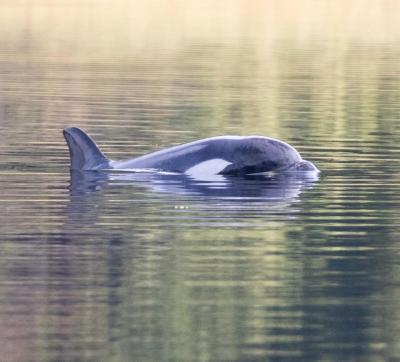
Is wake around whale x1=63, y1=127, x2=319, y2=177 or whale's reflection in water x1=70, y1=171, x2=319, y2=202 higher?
wake around whale x1=63, y1=127, x2=319, y2=177

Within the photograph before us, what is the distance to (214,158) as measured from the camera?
92.3ft

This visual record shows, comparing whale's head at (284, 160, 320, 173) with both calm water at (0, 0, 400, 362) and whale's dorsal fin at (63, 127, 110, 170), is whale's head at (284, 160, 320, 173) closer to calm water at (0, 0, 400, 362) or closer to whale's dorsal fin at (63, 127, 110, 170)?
calm water at (0, 0, 400, 362)

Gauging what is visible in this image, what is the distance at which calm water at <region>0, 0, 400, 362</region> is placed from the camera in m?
15.7

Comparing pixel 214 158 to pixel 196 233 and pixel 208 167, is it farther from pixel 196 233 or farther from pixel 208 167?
pixel 196 233

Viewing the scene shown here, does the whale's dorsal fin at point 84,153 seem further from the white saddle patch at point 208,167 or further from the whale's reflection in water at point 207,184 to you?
the white saddle patch at point 208,167

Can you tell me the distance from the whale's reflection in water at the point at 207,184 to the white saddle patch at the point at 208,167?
159mm

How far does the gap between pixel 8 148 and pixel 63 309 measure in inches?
597

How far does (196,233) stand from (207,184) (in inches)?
213

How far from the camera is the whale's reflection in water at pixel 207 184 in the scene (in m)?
25.4

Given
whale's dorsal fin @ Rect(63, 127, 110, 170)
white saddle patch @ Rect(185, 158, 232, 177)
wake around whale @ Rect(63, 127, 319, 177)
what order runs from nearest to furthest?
white saddle patch @ Rect(185, 158, 232, 177)
wake around whale @ Rect(63, 127, 319, 177)
whale's dorsal fin @ Rect(63, 127, 110, 170)

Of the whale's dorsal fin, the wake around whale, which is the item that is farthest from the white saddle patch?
the whale's dorsal fin

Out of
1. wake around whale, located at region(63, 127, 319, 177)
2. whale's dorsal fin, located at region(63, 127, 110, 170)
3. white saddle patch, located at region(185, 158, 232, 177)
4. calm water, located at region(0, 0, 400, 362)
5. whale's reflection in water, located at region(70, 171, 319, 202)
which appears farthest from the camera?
whale's dorsal fin, located at region(63, 127, 110, 170)

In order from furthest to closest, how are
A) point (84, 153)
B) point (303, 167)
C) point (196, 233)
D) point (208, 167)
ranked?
point (84, 153), point (303, 167), point (208, 167), point (196, 233)

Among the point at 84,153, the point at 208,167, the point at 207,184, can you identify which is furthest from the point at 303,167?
the point at 84,153
